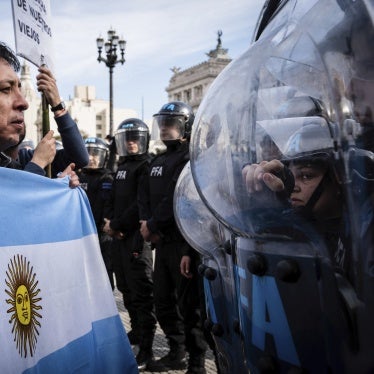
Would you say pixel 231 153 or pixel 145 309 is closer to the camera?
pixel 231 153

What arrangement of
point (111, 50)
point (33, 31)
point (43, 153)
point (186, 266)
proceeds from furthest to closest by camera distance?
point (111, 50)
point (186, 266)
point (33, 31)
point (43, 153)

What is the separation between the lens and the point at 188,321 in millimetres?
4062

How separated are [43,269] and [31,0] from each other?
1500 mm

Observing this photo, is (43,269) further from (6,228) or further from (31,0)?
(31,0)

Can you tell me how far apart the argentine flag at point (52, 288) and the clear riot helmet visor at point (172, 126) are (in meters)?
2.27

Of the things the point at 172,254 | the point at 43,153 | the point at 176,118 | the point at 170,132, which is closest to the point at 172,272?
the point at 172,254

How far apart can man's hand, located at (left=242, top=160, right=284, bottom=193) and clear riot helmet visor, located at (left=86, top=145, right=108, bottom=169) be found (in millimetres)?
5602

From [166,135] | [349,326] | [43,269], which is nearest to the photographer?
[349,326]

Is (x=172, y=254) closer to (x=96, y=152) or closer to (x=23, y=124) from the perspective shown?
(x=23, y=124)

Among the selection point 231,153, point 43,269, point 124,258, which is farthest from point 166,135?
point 231,153

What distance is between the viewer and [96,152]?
663 cm

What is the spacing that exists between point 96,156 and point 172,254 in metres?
2.83

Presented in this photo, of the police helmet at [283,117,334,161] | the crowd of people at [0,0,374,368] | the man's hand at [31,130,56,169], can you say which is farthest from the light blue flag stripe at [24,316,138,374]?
the police helmet at [283,117,334,161]

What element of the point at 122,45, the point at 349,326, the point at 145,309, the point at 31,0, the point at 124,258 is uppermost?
the point at 122,45
